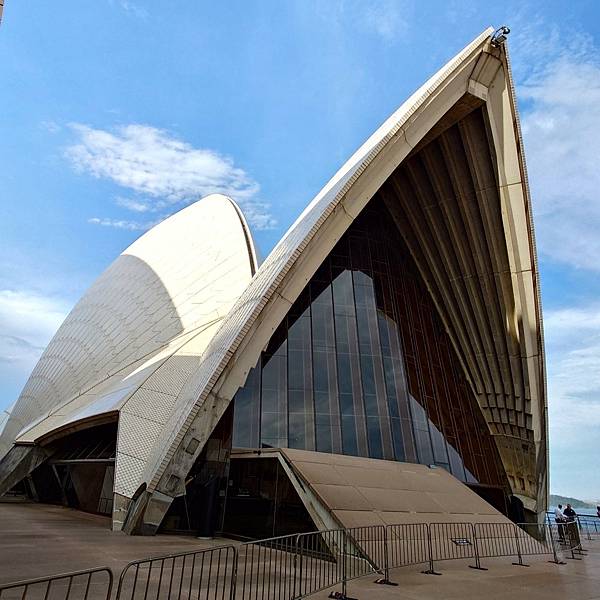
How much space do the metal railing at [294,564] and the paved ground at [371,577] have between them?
1.01 feet

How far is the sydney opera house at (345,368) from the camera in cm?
1296

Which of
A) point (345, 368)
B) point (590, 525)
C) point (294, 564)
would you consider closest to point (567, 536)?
point (345, 368)

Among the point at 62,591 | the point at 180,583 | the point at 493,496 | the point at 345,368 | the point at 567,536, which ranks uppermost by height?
the point at 345,368

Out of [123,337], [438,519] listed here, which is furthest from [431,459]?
[123,337]

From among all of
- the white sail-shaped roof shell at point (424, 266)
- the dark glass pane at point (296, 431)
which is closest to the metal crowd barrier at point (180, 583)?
the white sail-shaped roof shell at point (424, 266)

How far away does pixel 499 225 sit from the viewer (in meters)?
18.6

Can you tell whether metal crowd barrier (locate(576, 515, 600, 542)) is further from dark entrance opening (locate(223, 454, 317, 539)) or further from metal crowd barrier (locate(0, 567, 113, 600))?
metal crowd barrier (locate(0, 567, 113, 600))

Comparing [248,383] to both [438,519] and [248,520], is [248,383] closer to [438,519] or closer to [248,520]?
[248,520]

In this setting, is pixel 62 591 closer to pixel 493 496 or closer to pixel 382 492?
pixel 382 492

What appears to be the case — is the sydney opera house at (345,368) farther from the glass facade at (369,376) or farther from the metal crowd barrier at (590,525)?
the metal crowd barrier at (590,525)

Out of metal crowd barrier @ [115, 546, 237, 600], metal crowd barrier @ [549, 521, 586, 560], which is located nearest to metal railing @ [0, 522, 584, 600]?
metal crowd barrier @ [115, 546, 237, 600]

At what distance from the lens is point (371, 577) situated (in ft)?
27.8

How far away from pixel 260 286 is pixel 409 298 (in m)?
8.17

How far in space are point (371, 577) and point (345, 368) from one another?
8718mm
